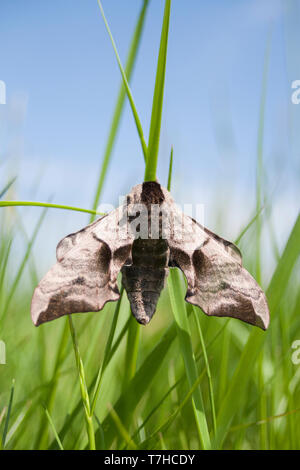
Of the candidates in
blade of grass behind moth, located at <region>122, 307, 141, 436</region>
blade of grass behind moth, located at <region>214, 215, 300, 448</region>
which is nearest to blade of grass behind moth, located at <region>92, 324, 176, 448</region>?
blade of grass behind moth, located at <region>122, 307, 141, 436</region>

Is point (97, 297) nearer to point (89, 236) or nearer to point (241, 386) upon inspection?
point (89, 236)

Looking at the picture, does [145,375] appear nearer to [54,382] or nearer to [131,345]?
[131,345]

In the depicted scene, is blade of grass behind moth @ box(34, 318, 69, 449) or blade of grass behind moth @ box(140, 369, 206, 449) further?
blade of grass behind moth @ box(34, 318, 69, 449)

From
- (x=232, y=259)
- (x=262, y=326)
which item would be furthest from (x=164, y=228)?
(x=262, y=326)

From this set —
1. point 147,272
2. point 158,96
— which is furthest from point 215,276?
point 158,96

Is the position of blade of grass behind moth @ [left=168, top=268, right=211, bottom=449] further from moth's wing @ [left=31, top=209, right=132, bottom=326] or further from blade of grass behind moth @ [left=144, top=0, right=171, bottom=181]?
→ blade of grass behind moth @ [left=144, top=0, right=171, bottom=181]

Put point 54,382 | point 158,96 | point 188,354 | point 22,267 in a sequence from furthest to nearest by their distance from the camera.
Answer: point 22,267 → point 54,382 → point 188,354 → point 158,96

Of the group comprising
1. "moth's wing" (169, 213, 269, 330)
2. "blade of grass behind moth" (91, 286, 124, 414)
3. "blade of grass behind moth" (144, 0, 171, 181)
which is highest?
"blade of grass behind moth" (144, 0, 171, 181)

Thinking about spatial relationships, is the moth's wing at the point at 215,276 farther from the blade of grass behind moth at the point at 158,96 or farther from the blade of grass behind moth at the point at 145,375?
the blade of grass behind moth at the point at 158,96
